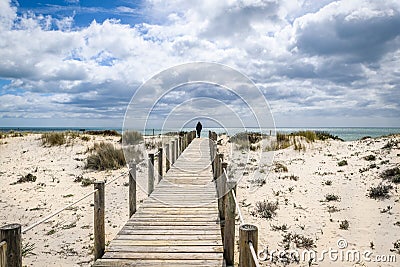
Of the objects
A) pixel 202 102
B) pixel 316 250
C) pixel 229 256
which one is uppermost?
pixel 202 102

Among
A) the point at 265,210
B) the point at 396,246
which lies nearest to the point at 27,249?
the point at 265,210

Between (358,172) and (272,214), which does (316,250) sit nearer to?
(272,214)

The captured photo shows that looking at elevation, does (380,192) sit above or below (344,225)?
above

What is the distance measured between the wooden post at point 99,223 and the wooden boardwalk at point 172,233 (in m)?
0.14

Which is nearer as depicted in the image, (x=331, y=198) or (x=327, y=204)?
(x=327, y=204)

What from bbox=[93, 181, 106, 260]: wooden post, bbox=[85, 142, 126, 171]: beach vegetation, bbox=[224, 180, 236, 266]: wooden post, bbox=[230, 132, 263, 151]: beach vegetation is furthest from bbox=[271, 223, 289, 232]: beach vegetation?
bbox=[230, 132, 263, 151]: beach vegetation

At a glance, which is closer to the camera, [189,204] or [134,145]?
[189,204]

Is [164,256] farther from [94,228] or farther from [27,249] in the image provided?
[27,249]

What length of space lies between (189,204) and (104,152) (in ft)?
30.1

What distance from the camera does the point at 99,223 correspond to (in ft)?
16.5

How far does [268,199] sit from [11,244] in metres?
8.56

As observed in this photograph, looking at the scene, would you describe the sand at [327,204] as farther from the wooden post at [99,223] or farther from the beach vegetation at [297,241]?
the wooden post at [99,223]

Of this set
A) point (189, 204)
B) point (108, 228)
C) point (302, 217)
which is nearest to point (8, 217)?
point (108, 228)

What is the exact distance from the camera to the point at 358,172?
12.6 m
